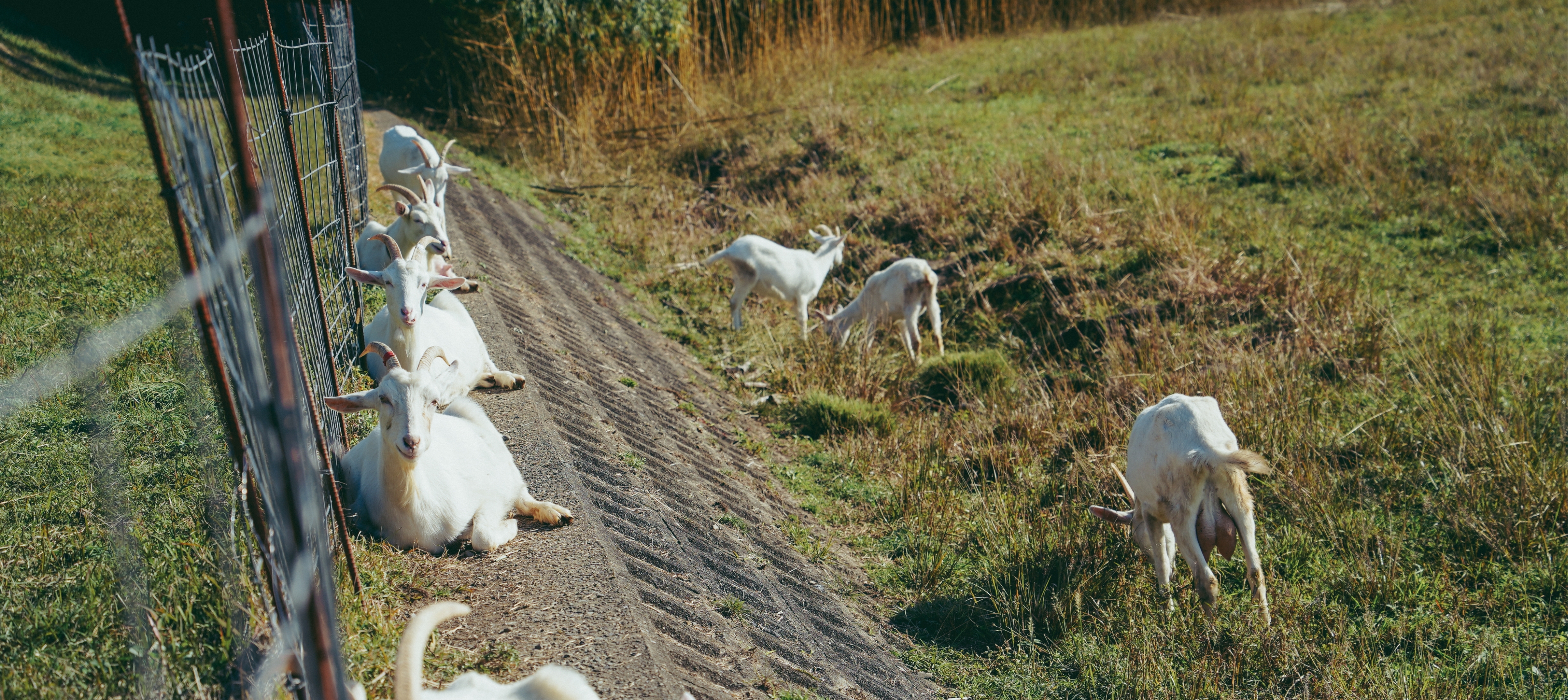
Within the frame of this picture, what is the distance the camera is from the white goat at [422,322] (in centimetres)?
498

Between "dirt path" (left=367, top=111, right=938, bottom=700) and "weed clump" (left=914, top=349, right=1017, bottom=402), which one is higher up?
"dirt path" (left=367, top=111, right=938, bottom=700)

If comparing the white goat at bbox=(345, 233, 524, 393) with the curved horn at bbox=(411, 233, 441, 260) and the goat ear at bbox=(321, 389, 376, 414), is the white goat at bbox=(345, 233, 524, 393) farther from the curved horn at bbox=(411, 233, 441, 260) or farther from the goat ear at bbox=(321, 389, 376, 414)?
the goat ear at bbox=(321, 389, 376, 414)

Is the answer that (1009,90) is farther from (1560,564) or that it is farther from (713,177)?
(1560,564)

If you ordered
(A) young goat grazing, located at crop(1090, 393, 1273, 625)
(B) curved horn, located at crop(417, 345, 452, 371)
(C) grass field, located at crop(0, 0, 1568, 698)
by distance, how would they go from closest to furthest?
(B) curved horn, located at crop(417, 345, 452, 371) → (C) grass field, located at crop(0, 0, 1568, 698) → (A) young goat grazing, located at crop(1090, 393, 1273, 625)

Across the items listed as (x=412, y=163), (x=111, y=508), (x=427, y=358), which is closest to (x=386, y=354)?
(x=427, y=358)

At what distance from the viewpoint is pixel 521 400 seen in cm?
549

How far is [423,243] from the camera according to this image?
5.54 meters

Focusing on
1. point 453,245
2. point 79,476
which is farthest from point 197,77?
point 453,245

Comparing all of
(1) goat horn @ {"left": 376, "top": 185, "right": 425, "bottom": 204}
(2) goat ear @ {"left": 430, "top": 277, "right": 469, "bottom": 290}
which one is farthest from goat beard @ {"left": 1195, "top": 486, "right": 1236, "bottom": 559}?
(1) goat horn @ {"left": 376, "top": 185, "right": 425, "bottom": 204}

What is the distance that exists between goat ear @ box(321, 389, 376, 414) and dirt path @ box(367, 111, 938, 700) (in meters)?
0.66

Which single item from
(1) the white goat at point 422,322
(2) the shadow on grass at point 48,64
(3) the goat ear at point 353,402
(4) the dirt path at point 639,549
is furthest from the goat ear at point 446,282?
(2) the shadow on grass at point 48,64

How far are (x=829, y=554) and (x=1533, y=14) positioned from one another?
1583 centimetres

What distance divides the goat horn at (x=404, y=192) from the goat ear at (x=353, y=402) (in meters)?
2.91

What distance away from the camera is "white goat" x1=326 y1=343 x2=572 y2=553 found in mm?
3715
